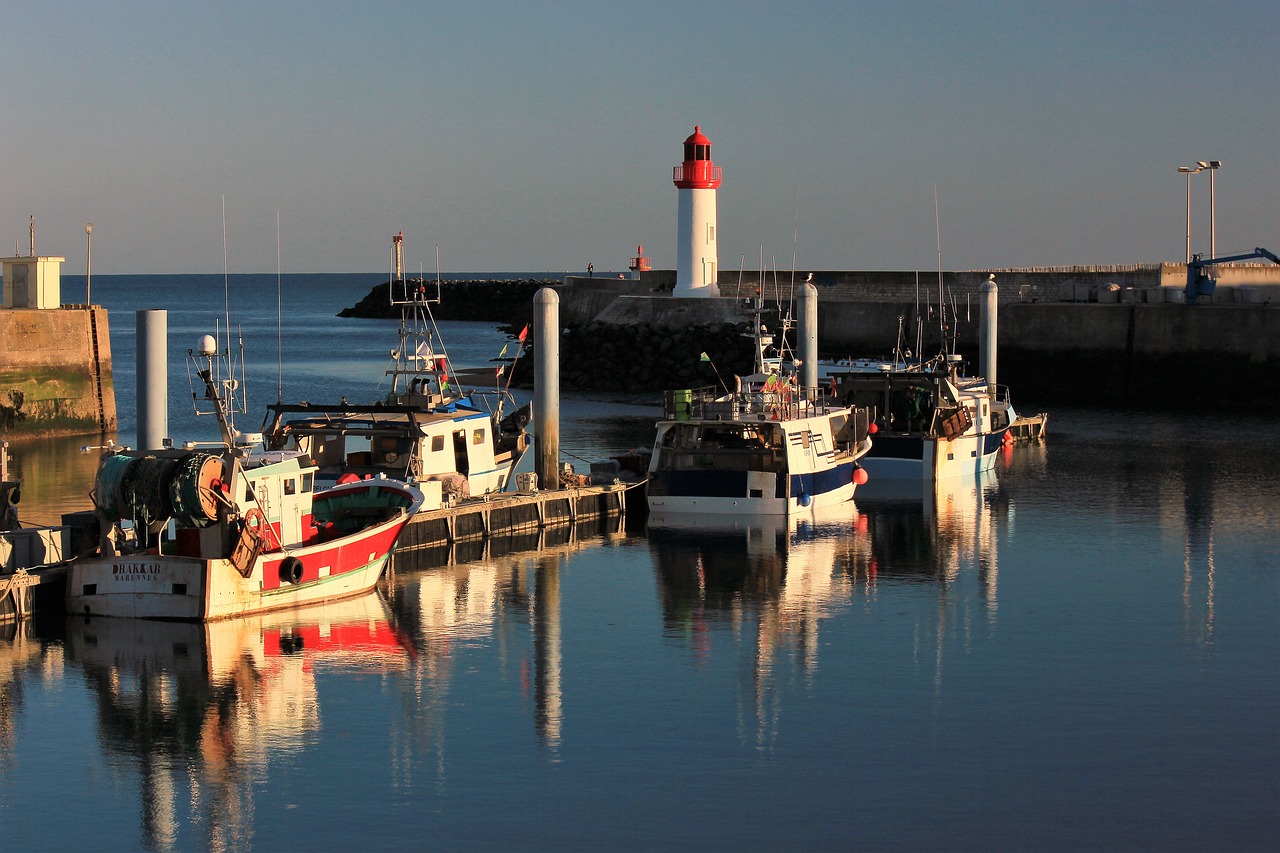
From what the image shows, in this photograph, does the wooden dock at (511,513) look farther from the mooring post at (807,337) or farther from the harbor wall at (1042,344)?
the harbor wall at (1042,344)

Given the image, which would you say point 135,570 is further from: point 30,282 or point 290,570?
point 30,282

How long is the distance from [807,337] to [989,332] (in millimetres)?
10445

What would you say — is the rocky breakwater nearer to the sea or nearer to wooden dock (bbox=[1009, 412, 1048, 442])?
wooden dock (bbox=[1009, 412, 1048, 442])

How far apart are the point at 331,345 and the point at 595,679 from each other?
79500 millimetres

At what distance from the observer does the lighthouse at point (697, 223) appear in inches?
2547

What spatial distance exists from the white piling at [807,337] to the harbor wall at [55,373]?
A: 17312 millimetres

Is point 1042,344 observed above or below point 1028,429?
above

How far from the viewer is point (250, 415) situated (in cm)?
5319

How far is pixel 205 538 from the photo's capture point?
21078mm

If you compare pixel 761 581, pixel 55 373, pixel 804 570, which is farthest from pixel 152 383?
pixel 55 373

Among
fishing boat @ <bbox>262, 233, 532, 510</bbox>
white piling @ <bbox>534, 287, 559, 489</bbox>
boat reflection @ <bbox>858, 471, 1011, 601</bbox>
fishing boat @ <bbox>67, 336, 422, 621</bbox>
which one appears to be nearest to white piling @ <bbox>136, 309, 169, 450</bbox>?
fishing boat @ <bbox>262, 233, 532, 510</bbox>

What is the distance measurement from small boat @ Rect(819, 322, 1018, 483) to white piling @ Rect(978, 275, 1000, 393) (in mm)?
7037

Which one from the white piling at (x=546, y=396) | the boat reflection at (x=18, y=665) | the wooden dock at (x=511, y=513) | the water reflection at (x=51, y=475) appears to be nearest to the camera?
the boat reflection at (x=18, y=665)

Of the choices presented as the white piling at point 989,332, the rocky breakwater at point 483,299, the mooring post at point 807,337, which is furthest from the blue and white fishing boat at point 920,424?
the rocky breakwater at point 483,299
